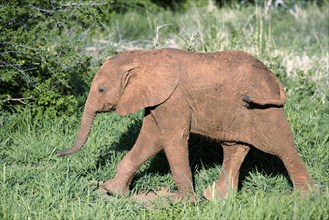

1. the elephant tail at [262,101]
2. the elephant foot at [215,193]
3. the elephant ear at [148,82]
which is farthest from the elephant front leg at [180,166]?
the elephant tail at [262,101]

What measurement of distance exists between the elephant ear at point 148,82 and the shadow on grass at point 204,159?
996 millimetres

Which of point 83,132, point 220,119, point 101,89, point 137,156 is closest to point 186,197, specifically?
point 137,156

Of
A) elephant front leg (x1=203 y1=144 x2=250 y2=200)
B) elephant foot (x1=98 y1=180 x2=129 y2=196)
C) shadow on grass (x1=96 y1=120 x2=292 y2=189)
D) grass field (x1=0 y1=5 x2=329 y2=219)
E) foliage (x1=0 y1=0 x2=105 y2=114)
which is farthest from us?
foliage (x1=0 y1=0 x2=105 y2=114)

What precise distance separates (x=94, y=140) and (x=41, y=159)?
1.93 feet

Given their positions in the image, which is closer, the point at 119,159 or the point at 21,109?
the point at 119,159

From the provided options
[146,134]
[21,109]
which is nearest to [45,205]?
[146,134]

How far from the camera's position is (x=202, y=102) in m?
5.00

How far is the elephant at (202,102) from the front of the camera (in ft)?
16.1

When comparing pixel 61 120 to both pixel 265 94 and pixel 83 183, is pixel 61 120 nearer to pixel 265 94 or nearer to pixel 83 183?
pixel 83 183

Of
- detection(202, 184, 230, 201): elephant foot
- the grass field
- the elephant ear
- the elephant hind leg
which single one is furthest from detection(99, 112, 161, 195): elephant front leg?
the elephant hind leg

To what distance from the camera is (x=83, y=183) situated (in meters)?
5.50

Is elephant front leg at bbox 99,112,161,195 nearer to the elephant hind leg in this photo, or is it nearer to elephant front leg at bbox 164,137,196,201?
elephant front leg at bbox 164,137,196,201

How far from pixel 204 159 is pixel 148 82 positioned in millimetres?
1524

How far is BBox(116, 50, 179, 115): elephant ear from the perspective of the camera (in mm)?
4969
